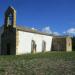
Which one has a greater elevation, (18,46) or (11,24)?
(11,24)

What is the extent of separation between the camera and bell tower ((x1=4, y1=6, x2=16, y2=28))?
106 feet

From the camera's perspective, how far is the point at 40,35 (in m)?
39.6

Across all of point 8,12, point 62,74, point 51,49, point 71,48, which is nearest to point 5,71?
point 62,74

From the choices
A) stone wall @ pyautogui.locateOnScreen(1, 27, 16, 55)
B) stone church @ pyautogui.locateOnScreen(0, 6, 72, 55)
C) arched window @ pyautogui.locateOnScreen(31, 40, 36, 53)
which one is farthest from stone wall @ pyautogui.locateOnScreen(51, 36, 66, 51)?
stone wall @ pyautogui.locateOnScreen(1, 27, 16, 55)

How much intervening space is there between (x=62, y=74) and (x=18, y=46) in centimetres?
1938

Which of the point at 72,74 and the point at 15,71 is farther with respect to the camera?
the point at 15,71

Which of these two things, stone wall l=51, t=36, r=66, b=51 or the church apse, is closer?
the church apse

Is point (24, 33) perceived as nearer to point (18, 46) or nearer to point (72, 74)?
point (18, 46)

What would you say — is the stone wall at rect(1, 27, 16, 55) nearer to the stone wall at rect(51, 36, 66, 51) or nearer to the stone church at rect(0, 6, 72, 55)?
the stone church at rect(0, 6, 72, 55)

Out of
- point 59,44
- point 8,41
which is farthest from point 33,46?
point 59,44

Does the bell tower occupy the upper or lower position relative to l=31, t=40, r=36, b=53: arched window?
upper

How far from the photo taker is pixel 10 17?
33250 millimetres

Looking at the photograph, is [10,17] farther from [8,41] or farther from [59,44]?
[59,44]

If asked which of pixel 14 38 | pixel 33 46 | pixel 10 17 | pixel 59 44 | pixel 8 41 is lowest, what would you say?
pixel 33 46
